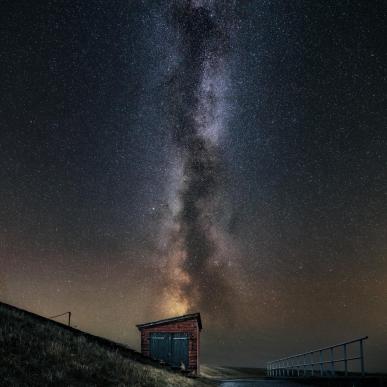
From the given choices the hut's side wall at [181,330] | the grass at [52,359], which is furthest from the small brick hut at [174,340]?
the grass at [52,359]

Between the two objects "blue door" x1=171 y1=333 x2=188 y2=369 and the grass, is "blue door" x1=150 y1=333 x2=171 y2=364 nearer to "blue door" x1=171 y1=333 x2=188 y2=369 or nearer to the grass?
"blue door" x1=171 y1=333 x2=188 y2=369

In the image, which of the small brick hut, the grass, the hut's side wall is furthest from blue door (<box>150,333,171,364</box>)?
the grass

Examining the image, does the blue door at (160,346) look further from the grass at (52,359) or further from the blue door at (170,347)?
the grass at (52,359)

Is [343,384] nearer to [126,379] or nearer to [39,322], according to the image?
[126,379]

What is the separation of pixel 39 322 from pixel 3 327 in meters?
3.62

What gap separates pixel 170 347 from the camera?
25.5 metres

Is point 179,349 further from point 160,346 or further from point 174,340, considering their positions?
point 160,346

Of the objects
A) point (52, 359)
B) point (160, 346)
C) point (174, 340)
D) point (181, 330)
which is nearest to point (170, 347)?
point (174, 340)

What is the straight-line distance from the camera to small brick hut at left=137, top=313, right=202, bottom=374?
25219 millimetres

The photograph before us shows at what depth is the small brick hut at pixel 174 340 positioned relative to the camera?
25219 millimetres

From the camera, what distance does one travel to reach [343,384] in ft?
43.5

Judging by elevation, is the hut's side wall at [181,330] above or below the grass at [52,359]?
above

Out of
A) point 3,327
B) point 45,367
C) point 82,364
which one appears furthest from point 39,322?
point 45,367

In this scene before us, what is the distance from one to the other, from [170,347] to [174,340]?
0.47 metres
